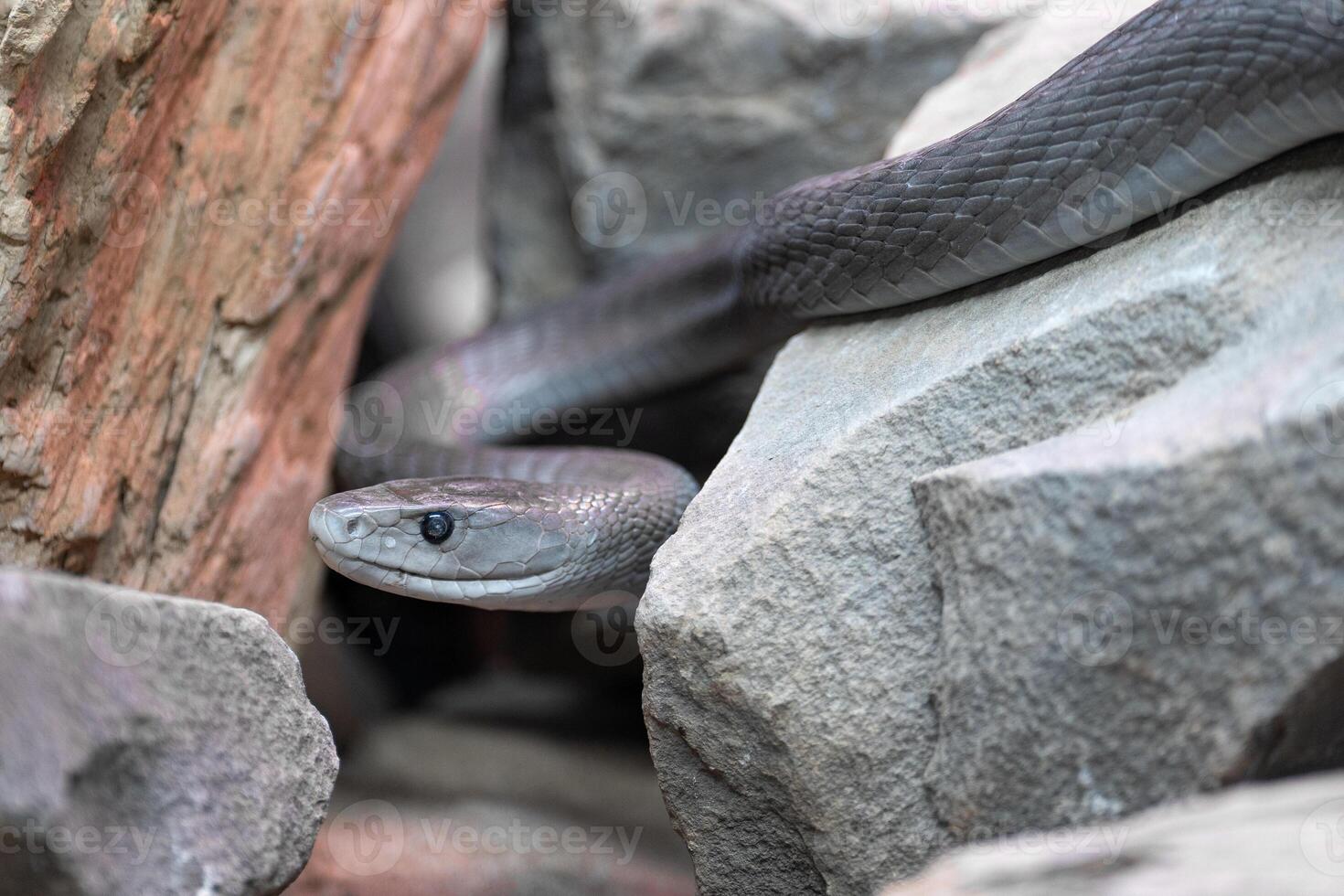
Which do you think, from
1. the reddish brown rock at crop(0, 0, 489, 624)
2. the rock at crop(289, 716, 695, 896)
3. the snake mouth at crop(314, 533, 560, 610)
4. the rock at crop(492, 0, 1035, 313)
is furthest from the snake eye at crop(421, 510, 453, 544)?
the rock at crop(492, 0, 1035, 313)

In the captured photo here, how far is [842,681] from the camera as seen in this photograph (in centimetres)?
223

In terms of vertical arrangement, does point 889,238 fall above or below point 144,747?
above

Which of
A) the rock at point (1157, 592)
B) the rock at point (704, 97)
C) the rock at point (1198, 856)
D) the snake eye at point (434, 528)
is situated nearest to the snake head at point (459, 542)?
the snake eye at point (434, 528)

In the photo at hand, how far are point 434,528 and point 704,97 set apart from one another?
9.34 feet

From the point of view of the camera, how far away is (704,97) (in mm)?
5082

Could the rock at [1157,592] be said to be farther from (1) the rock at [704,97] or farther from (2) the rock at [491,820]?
(1) the rock at [704,97]

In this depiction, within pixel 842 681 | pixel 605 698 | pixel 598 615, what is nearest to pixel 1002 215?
Answer: pixel 842 681

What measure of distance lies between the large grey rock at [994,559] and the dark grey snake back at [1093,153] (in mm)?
93

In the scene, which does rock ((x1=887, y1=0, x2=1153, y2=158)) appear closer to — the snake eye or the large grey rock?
the large grey rock

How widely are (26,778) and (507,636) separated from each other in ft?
13.0

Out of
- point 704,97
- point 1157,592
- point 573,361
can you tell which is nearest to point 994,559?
point 1157,592

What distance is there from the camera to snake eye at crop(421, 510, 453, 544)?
3.04 meters

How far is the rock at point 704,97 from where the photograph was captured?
16.0 feet

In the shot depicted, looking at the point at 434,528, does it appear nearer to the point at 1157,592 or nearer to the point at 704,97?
the point at 1157,592
